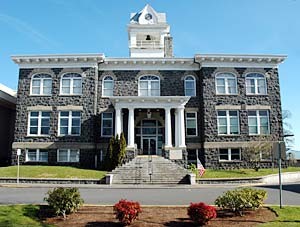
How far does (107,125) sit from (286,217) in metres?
21.8

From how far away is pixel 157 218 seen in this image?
409 inches

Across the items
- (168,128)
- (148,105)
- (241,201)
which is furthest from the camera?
(148,105)

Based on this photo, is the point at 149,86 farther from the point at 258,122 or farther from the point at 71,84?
the point at 258,122

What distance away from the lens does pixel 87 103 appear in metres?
29.7

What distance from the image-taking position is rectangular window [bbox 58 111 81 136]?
29391 mm

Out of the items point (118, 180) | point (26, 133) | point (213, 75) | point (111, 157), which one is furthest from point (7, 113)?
point (213, 75)

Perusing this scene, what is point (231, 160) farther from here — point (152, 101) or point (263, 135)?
point (152, 101)

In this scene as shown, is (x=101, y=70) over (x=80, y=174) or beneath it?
over

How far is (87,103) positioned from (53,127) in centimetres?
396

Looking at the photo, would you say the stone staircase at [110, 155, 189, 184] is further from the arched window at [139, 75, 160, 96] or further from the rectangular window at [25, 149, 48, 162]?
the rectangular window at [25, 149, 48, 162]

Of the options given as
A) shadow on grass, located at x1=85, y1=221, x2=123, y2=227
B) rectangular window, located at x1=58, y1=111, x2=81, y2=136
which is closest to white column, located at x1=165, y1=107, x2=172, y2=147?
rectangular window, located at x1=58, y1=111, x2=81, y2=136

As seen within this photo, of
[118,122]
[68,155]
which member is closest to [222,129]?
Result: [118,122]

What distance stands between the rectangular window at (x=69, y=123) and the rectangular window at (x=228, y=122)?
13580mm

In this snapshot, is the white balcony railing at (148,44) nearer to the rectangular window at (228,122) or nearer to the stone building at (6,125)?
the rectangular window at (228,122)
